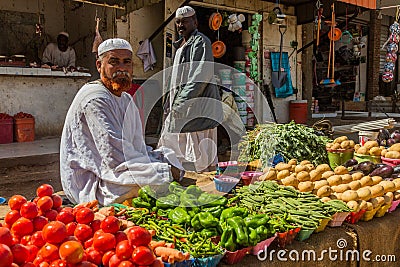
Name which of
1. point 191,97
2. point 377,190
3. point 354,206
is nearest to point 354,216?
point 354,206

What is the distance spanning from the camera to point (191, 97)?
4.90 m

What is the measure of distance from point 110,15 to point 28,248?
24.5ft

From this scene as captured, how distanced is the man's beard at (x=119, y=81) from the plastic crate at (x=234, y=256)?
166 cm

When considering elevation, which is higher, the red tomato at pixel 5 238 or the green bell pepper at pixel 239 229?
the red tomato at pixel 5 238

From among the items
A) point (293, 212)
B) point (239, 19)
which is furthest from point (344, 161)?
point (239, 19)

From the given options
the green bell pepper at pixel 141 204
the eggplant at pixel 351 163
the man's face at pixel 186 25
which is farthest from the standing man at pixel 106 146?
the man's face at pixel 186 25

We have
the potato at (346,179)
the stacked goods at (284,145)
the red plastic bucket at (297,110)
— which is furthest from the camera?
the red plastic bucket at (297,110)

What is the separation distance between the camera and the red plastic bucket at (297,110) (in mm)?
10508

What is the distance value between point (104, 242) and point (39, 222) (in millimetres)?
404

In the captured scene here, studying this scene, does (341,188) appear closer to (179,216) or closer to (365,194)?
(365,194)

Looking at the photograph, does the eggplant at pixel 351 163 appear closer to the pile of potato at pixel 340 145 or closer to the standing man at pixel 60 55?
the pile of potato at pixel 340 145

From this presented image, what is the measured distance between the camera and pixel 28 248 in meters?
1.63

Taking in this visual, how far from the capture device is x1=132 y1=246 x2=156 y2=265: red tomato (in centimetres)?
155

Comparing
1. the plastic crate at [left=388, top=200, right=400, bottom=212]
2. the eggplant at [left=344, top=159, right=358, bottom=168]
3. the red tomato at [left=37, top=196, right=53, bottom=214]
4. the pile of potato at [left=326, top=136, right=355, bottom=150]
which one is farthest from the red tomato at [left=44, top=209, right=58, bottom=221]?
the pile of potato at [left=326, top=136, right=355, bottom=150]
